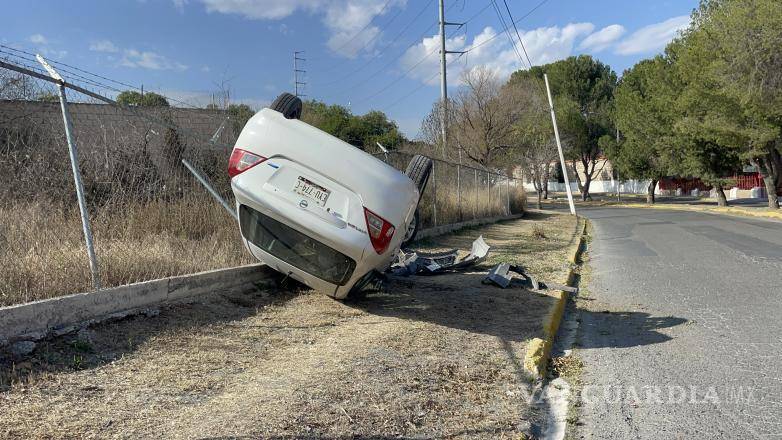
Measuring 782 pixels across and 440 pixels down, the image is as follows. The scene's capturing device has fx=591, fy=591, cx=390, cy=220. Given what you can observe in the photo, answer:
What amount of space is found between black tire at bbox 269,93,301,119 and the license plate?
3.07 ft

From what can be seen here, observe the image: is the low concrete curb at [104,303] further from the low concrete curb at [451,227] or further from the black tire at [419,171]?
the low concrete curb at [451,227]

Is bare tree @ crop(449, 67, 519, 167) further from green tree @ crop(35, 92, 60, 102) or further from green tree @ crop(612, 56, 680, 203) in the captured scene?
green tree @ crop(35, 92, 60, 102)

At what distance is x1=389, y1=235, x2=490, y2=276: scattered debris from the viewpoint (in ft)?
29.2

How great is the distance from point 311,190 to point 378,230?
726mm

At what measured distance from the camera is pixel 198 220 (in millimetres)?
7816

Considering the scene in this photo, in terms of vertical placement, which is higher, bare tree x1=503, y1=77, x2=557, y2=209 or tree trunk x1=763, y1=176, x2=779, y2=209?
bare tree x1=503, y1=77, x2=557, y2=209

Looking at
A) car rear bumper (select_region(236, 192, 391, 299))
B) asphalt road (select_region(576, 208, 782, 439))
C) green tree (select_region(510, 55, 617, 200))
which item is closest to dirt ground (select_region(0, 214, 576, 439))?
car rear bumper (select_region(236, 192, 391, 299))

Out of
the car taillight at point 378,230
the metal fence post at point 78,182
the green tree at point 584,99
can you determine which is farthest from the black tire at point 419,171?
the green tree at point 584,99

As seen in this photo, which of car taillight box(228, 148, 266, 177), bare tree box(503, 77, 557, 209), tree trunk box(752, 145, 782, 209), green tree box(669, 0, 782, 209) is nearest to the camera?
car taillight box(228, 148, 266, 177)

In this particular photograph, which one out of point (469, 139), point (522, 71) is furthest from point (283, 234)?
point (522, 71)

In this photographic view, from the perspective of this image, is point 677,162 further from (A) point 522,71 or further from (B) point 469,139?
(A) point 522,71

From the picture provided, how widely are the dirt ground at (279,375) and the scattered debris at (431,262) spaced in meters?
2.12

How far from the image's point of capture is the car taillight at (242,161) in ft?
18.3

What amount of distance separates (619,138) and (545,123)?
36.6 feet
